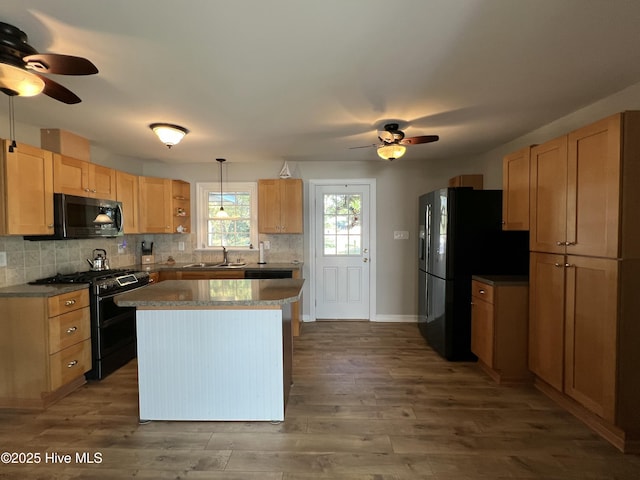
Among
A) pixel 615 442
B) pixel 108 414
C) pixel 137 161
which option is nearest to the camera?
pixel 615 442

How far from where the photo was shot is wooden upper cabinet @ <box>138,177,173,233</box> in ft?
13.0

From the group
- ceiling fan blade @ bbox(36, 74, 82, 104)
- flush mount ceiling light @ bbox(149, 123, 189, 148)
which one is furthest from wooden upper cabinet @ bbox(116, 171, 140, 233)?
ceiling fan blade @ bbox(36, 74, 82, 104)

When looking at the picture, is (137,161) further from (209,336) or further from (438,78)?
(438,78)

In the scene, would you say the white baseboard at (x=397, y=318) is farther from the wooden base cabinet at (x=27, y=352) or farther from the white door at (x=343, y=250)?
the wooden base cabinet at (x=27, y=352)

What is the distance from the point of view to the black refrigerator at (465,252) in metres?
3.07

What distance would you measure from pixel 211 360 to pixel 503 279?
2.61 metres

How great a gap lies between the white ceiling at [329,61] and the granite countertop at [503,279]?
58.0 inches

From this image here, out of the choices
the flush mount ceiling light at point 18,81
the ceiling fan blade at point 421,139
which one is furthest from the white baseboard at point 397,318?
the flush mount ceiling light at point 18,81

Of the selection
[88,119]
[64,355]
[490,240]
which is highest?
[88,119]

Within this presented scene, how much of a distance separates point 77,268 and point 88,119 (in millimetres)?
1657

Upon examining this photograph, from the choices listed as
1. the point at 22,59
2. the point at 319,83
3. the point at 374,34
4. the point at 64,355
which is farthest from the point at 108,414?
the point at 374,34

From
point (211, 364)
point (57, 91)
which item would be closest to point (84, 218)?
point (57, 91)

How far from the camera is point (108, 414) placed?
226 cm

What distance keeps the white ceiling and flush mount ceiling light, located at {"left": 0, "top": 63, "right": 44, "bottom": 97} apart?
0.72ft
